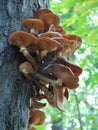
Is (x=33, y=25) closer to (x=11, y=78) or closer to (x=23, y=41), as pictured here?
(x=23, y=41)

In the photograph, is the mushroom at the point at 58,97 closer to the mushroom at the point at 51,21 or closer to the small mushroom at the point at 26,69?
the small mushroom at the point at 26,69

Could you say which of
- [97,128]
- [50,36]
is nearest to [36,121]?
[50,36]

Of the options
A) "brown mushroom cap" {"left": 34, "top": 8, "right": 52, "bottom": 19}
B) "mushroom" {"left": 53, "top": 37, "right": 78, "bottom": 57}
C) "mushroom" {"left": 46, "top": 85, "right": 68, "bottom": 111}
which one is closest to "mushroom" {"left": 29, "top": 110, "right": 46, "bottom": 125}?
"mushroom" {"left": 46, "top": 85, "right": 68, "bottom": 111}

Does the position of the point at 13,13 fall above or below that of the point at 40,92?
above

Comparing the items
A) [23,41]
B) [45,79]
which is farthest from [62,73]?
[23,41]

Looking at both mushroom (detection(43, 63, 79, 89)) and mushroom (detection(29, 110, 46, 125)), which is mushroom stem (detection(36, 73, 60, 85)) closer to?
mushroom (detection(43, 63, 79, 89))

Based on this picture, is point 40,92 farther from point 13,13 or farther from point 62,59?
point 13,13

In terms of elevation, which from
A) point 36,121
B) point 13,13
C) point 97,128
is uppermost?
point 13,13
